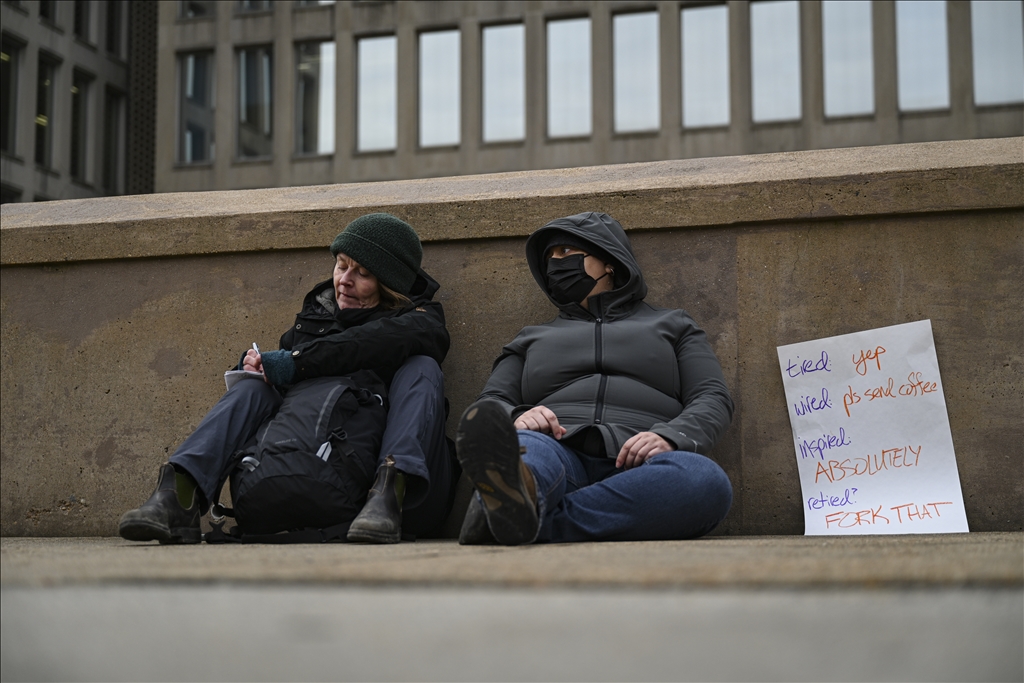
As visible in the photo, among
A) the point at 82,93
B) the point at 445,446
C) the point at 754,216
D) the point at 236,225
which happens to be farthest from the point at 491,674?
the point at 82,93

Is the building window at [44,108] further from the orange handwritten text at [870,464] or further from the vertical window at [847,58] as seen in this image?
the orange handwritten text at [870,464]

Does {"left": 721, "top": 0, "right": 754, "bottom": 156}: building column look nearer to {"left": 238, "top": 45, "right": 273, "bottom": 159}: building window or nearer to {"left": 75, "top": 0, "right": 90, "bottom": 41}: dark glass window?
{"left": 238, "top": 45, "right": 273, "bottom": 159}: building window

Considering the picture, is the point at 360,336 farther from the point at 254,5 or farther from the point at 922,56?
the point at 254,5

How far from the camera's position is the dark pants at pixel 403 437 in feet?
10.4

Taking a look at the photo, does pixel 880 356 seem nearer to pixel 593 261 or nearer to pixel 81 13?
pixel 593 261

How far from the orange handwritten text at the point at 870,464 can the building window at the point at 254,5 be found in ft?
74.9

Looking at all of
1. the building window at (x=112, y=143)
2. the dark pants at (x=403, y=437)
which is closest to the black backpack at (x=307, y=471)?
the dark pants at (x=403, y=437)

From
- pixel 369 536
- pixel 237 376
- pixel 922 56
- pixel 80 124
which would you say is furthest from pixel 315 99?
pixel 369 536

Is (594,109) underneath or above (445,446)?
above

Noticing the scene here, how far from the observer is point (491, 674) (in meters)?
1.36

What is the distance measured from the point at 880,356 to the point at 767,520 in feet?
2.36

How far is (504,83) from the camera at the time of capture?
2178 centimetres

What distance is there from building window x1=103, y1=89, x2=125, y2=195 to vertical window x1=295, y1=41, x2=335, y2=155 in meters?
6.06

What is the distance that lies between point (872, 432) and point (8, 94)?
77.7 feet
